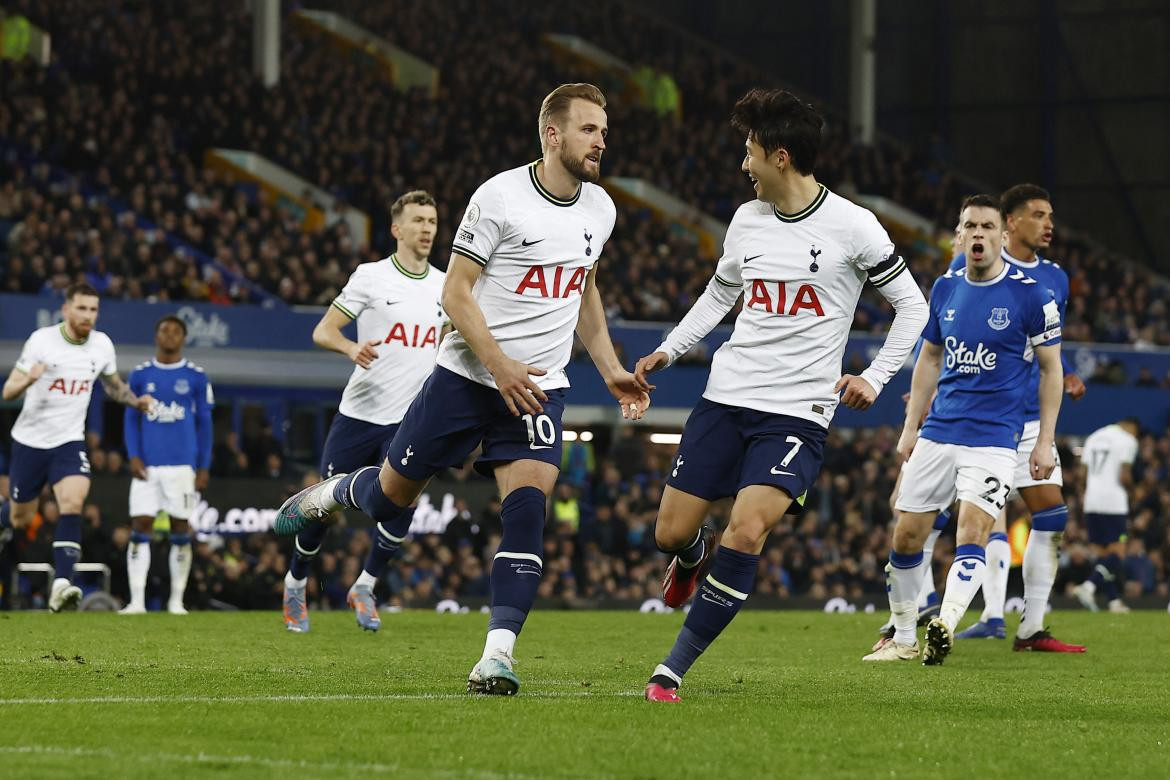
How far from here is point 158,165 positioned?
2853cm

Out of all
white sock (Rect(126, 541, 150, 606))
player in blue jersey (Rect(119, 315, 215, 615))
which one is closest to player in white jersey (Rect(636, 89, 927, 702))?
player in blue jersey (Rect(119, 315, 215, 615))

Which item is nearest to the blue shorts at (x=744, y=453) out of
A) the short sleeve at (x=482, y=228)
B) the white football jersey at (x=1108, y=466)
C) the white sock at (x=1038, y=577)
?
the short sleeve at (x=482, y=228)

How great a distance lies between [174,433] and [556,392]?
8.89 m

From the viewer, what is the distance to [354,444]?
11.9 m

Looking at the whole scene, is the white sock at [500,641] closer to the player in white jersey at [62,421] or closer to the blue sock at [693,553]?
the blue sock at [693,553]

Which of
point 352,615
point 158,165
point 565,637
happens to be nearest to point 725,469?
point 565,637

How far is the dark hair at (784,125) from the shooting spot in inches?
292

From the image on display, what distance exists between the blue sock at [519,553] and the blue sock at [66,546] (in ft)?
27.7

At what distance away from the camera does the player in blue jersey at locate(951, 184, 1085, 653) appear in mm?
10544

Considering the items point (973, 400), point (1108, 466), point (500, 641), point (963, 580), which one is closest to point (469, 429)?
point (500, 641)

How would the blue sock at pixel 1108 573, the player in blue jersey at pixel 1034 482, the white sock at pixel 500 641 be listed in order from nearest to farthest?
the white sock at pixel 500 641 → the player in blue jersey at pixel 1034 482 → the blue sock at pixel 1108 573

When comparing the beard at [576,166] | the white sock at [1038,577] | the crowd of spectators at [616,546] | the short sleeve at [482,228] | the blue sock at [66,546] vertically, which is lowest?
the crowd of spectators at [616,546]

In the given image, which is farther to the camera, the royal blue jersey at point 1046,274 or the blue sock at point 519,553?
the royal blue jersey at point 1046,274

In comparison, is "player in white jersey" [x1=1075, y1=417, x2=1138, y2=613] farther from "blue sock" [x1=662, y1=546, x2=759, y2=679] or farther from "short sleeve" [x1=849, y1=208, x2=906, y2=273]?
"blue sock" [x1=662, y1=546, x2=759, y2=679]
